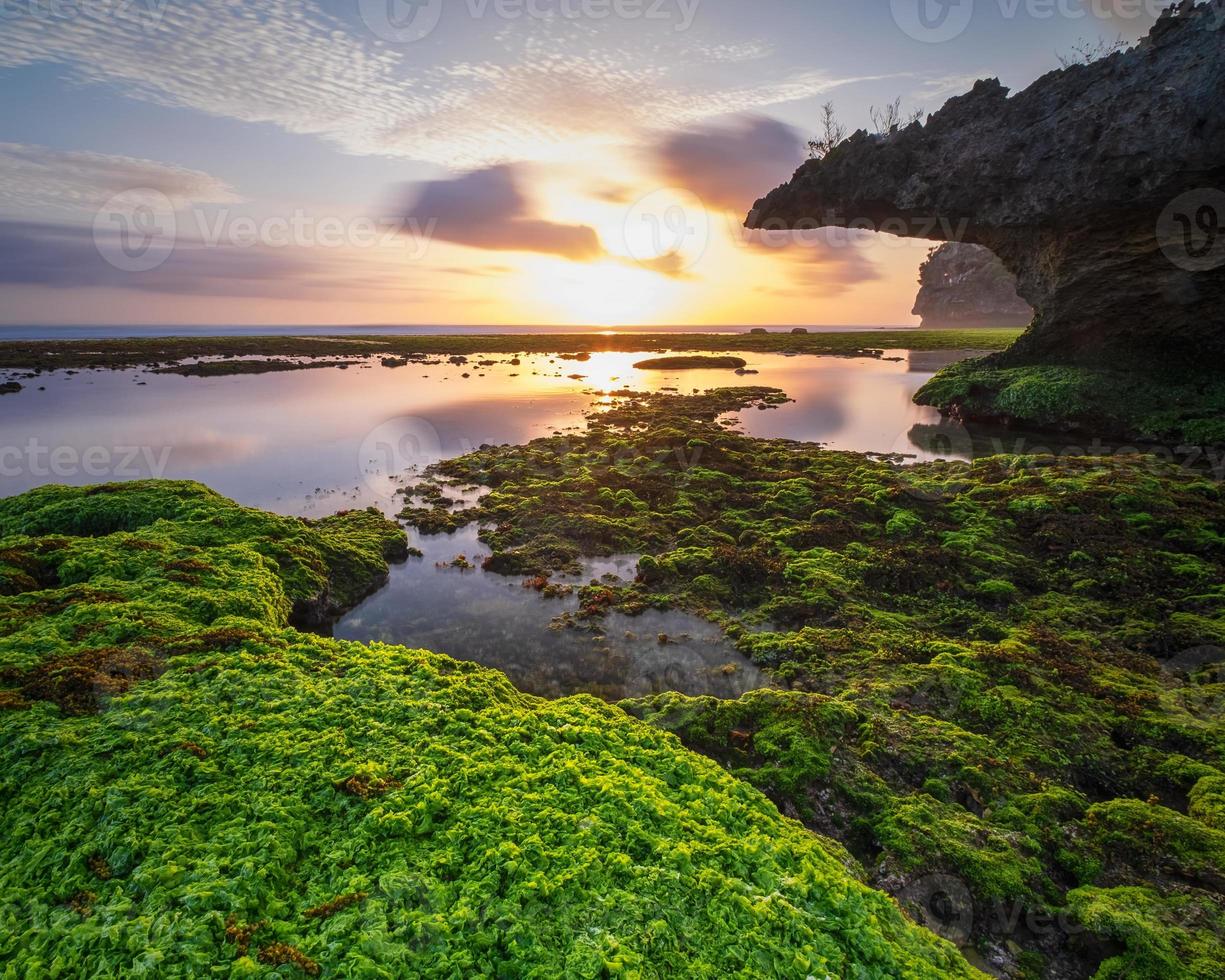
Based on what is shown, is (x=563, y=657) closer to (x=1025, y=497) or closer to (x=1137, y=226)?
(x=1025, y=497)

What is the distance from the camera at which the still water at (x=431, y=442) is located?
1139cm

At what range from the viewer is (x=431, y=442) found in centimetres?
2972

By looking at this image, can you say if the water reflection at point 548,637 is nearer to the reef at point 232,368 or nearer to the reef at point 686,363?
the reef at point 232,368

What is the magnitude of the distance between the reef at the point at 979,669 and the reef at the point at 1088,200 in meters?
11.6

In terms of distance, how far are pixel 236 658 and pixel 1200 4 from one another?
3850cm

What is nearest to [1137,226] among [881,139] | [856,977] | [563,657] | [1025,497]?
[881,139]

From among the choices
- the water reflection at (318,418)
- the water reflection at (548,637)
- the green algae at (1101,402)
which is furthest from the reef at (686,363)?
the water reflection at (548,637)

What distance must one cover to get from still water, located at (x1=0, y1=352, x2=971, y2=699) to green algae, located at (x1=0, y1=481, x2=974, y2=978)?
363cm

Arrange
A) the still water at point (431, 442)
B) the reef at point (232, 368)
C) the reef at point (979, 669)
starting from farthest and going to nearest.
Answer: the reef at point (232, 368) < the still water at point (431, 442) < the reef at point (979, 669)

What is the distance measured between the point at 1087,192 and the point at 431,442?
110ft

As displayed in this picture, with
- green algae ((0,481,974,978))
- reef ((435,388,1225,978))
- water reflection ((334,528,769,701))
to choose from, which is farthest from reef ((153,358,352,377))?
green algae ((0,481,974,978))

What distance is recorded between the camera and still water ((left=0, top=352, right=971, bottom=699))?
11.4 meters

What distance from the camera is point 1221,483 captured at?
17.2 metres

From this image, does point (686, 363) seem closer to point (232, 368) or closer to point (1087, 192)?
point (1087, 192)
